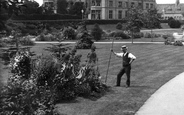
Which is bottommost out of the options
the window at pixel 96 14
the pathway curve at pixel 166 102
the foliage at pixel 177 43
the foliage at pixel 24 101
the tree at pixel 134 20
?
the foliage at pixel 177 43

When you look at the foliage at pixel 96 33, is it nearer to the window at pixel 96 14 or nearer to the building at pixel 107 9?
the building at pixel 107 9

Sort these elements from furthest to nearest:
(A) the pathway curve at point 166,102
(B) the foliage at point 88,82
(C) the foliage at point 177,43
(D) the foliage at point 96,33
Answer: (D) the foliage at point 96,33 < (C) the foliage at point 177,43 < (B) the foliage at point 88,82 < (A) the pathway curve at point 166,102

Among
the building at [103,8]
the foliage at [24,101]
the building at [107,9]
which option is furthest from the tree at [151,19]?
the building at [107,9]

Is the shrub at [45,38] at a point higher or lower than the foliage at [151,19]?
lower

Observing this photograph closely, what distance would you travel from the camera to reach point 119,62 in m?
21.1

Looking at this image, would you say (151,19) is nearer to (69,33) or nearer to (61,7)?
(69,33)

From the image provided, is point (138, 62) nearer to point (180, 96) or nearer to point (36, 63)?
point (180, 96)

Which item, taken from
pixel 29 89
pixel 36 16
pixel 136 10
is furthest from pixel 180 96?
pixel 36 16

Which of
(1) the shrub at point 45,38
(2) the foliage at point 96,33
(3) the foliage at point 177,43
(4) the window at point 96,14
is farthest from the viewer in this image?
(4) the window at point 96,14

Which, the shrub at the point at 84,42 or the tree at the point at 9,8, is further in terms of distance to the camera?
the shrub at the point at 84,42

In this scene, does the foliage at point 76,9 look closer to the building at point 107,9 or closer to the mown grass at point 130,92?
the building at point 107,9

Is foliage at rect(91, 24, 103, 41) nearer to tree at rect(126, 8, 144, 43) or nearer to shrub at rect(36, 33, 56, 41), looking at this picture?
shrub at rect(36, 33, 56, 41)

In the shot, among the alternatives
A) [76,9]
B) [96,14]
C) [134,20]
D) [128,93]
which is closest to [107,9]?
[96,14]

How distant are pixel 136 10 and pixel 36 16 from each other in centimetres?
3585
